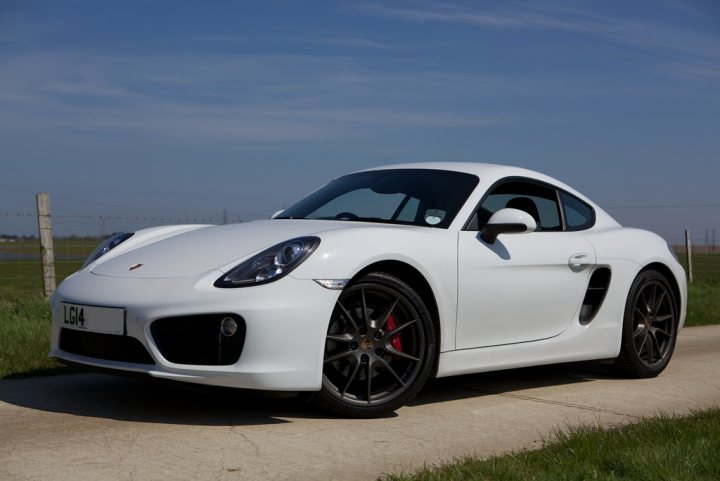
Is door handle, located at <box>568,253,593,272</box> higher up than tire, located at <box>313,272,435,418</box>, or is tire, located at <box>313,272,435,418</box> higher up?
door handle, located at <box>568,253,593,272</box>

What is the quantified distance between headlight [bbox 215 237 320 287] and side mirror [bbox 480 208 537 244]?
1.15 metres

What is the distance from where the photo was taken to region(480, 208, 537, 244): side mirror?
5484mm

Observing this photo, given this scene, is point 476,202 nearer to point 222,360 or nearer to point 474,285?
point 474,285

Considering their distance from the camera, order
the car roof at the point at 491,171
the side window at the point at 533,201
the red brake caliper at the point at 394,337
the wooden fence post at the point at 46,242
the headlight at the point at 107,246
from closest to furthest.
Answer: the red brake caliper at the point at 394,337, the headlight at the point at 107,246, the car roof at the point at 491,171, the side window at the point at 533,201, the wooden fence post at the point at 46,242

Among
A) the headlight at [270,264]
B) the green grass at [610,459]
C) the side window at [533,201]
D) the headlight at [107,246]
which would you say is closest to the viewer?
the green grass at [610,459]

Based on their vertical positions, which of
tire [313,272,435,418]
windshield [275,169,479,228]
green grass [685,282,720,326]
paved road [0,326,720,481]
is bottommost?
green grass [685,282,720,326]

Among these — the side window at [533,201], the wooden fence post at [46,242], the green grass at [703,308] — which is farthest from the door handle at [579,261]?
the wooden fence post at [46,242]

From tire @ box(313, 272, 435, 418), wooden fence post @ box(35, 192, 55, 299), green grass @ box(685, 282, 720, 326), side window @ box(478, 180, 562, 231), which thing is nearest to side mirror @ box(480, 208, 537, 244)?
side window @ box(478, 180, 562, 231)

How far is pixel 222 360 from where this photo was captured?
4574 mm

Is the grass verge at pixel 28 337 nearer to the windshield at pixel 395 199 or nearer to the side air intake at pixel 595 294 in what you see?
the windshield at pixel 395 199

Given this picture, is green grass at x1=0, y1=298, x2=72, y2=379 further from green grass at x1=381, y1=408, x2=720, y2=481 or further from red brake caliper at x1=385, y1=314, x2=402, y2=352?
green grass at x1=381, y1=408, x2=720, y2=481

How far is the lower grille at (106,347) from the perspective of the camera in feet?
15.4

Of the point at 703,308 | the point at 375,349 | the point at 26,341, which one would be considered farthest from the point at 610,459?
the point at 703,308

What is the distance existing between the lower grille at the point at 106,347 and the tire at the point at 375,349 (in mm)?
888
